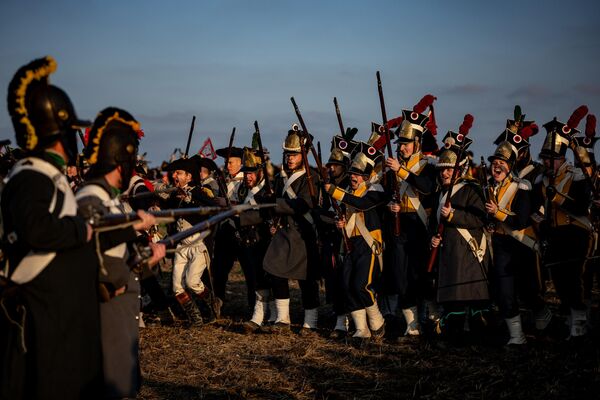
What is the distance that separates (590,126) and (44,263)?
733 centimetres

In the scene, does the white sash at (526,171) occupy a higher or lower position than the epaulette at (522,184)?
higher

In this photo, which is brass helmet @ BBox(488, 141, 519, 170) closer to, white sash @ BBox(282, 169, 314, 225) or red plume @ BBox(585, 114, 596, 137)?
red plume @ BBox(585, 114, 596, 137)

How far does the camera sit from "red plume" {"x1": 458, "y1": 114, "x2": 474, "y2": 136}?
27.5ft

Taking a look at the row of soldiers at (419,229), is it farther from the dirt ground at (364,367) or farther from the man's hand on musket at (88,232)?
the man's hand on musket at (88,232)

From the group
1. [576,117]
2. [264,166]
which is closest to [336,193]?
[264,166]

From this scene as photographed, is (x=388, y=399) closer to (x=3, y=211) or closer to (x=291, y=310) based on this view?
(x=3, y=211)

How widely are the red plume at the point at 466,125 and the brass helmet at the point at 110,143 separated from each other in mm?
4746

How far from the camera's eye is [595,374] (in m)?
6.73

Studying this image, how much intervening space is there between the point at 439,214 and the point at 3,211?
5525 mm

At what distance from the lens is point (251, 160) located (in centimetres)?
1045

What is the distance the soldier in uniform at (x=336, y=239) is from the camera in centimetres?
927

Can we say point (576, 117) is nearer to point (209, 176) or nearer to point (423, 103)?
point (423, 103)

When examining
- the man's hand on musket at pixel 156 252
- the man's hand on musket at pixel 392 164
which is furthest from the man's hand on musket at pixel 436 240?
the man's hand on musket at pixel 156 252

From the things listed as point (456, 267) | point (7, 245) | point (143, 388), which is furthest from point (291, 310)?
point (7, 245)
